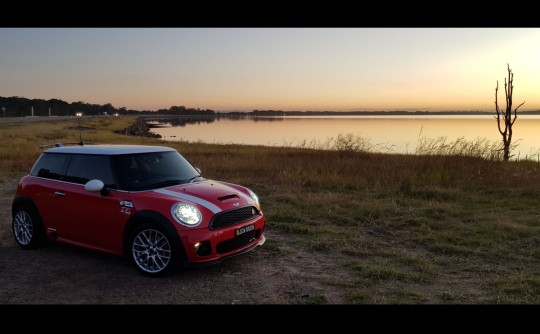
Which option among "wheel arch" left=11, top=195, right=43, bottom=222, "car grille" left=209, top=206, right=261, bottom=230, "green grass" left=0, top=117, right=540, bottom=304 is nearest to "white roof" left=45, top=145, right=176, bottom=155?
"wheel arch" left=11, top=195, right=43, bottom=222

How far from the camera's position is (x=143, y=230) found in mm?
5172

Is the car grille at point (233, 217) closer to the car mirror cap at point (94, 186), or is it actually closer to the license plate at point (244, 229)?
the license plate at point (244, 229)

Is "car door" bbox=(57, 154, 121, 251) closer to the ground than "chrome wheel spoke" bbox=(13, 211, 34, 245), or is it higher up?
higher up

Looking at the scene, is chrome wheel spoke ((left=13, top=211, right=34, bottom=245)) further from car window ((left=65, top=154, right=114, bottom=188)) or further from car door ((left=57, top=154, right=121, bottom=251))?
car window ((left=65, top=154, right=114, bottom=188))

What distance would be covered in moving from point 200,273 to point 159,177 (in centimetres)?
156

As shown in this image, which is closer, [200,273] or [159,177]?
[200,273]

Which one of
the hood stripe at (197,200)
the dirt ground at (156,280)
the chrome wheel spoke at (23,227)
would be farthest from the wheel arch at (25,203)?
the hood stripe at (197,200)

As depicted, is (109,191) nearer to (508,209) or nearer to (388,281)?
(388,281)

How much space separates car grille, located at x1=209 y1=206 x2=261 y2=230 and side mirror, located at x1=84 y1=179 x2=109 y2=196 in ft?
5.25

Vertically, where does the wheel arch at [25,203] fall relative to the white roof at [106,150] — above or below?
below

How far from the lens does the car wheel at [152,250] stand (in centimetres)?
506

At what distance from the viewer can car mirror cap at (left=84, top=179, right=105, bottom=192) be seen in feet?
17.5
